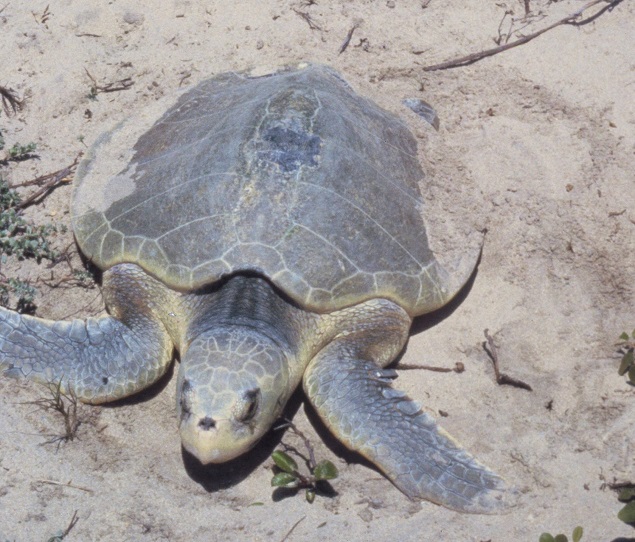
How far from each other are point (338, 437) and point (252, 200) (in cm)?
103

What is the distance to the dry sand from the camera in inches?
101

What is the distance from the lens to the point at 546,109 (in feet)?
13.5

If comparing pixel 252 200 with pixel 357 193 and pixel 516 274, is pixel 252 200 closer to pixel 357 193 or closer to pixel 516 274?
pixel 357 193

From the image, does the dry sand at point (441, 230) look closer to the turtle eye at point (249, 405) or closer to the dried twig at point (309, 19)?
the dried twig at point (309, 19)

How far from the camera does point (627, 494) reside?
8.24ft

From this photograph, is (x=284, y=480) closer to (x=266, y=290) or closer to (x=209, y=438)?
(x=209, y=438)

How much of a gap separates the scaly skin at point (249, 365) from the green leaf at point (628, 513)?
394 mm

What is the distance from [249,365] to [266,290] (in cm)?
42

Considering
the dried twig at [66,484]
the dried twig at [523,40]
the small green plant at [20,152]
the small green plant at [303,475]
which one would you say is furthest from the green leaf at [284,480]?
the dried twig at [523,40]

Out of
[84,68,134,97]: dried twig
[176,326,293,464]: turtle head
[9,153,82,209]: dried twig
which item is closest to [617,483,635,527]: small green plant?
[176,326,293,464]: turtle head

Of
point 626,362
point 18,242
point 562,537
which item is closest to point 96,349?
point 18,242

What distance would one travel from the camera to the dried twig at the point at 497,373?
304 centimetres

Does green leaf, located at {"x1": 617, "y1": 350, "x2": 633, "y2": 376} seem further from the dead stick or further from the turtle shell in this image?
the dead stick

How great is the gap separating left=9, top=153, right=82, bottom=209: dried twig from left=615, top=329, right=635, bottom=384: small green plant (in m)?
2.85
